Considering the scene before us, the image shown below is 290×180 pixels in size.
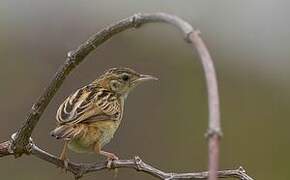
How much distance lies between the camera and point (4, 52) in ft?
44.3

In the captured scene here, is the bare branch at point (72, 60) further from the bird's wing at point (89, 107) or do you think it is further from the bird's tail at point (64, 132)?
the bird's wing at point (89, 107)

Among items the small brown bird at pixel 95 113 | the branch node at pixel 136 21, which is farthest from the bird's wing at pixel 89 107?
the branch node at pixel 136 21

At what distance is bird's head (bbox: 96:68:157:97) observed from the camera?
16.2 feet

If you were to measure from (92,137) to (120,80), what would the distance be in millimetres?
596

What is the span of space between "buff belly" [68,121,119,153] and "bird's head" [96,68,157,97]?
0.27m

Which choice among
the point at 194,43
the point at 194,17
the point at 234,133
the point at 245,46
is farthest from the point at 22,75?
the point at 194,43

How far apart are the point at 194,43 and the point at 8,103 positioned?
948cm

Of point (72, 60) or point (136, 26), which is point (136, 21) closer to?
point (136, 26)

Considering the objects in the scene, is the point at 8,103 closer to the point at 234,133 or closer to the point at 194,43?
the point at 234,133

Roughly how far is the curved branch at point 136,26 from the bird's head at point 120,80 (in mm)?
1615

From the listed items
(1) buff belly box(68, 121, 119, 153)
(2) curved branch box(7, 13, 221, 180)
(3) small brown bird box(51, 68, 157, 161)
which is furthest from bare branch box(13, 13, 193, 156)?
(1) buff belly box(68, 121, 119, 153)

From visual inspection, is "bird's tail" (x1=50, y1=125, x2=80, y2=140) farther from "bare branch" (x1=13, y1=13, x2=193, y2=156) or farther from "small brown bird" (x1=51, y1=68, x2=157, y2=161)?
"bare branch" (x1=13, y1=13, x2=193, y2=156)

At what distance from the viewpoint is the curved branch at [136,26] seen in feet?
7.11

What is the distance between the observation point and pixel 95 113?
4703 millimetres
